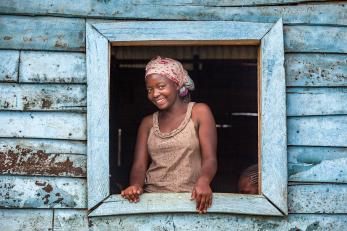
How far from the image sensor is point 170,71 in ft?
13.1

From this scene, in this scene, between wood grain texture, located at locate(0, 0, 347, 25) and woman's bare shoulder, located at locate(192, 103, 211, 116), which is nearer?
wood grain texture, located at locate(0, 0, 347, 25)

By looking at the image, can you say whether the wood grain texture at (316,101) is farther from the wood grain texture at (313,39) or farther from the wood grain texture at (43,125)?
the wood grain texture at (43,125)

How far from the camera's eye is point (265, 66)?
3568 millimetres

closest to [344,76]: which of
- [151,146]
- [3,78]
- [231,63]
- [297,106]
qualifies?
[297,106]

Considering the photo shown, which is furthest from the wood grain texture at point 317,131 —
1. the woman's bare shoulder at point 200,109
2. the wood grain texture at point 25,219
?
the wood grain texture at point 25,219

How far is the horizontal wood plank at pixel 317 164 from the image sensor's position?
359cm

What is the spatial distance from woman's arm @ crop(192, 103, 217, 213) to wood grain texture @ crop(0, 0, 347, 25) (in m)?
0.74

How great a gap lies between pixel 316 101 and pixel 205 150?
2.77 ft

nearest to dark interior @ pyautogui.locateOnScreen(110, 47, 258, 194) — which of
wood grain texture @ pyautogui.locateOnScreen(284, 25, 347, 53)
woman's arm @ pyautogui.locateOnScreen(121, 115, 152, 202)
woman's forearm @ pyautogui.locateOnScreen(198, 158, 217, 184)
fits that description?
woman's arm @ pyautogui.locateOnScreen(121, 115, 152, 202)


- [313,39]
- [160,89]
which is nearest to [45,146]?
[160,89]

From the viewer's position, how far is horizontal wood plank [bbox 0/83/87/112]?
3629mm

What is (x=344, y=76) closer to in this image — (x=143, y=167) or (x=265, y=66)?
(x=265, y=66)

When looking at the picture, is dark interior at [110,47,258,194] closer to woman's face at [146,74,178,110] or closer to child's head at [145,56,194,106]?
child's head at [145,56,194,106]

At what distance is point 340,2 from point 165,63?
1.29 m
